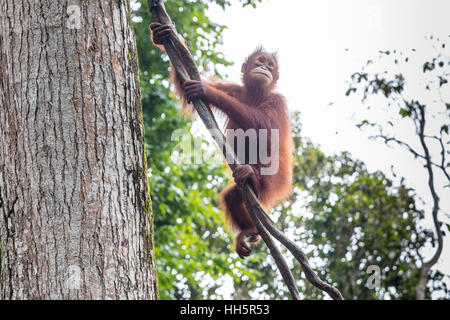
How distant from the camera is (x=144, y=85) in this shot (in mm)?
8133

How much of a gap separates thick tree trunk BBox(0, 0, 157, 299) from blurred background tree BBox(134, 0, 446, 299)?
4.53 meters

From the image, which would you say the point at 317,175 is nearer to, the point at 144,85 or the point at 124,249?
the point at 144,85

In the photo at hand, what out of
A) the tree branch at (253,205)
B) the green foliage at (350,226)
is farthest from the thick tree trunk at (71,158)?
the green foliage at (350,226)

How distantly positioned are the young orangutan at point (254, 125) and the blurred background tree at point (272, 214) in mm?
2035

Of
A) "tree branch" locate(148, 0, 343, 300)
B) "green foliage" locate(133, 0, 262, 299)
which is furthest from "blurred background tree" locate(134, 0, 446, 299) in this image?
"tree branch" locate(148, 0, 343, 300)

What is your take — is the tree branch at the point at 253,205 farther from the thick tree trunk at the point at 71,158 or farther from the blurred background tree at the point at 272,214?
the blurred background tree at the point at 272,214

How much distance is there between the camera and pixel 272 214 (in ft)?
27.7

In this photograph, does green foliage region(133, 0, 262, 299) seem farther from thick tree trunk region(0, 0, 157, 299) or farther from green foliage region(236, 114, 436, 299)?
thick tree trunk region(0, 0, 157, 299)

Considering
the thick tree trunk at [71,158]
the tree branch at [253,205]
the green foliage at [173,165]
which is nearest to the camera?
the thick tree trunk at [71,158]

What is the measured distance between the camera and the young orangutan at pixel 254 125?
12.2ft

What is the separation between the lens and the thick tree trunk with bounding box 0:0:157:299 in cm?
188

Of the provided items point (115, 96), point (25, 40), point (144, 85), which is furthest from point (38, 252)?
point (144, 85)

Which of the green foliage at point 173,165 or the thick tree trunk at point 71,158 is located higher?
the green foliage at point 173,165

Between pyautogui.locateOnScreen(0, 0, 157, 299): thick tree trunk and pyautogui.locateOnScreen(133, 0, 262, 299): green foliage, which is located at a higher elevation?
pyautogui.locateOnScreen(133, 0, 262, 299): green foliage
